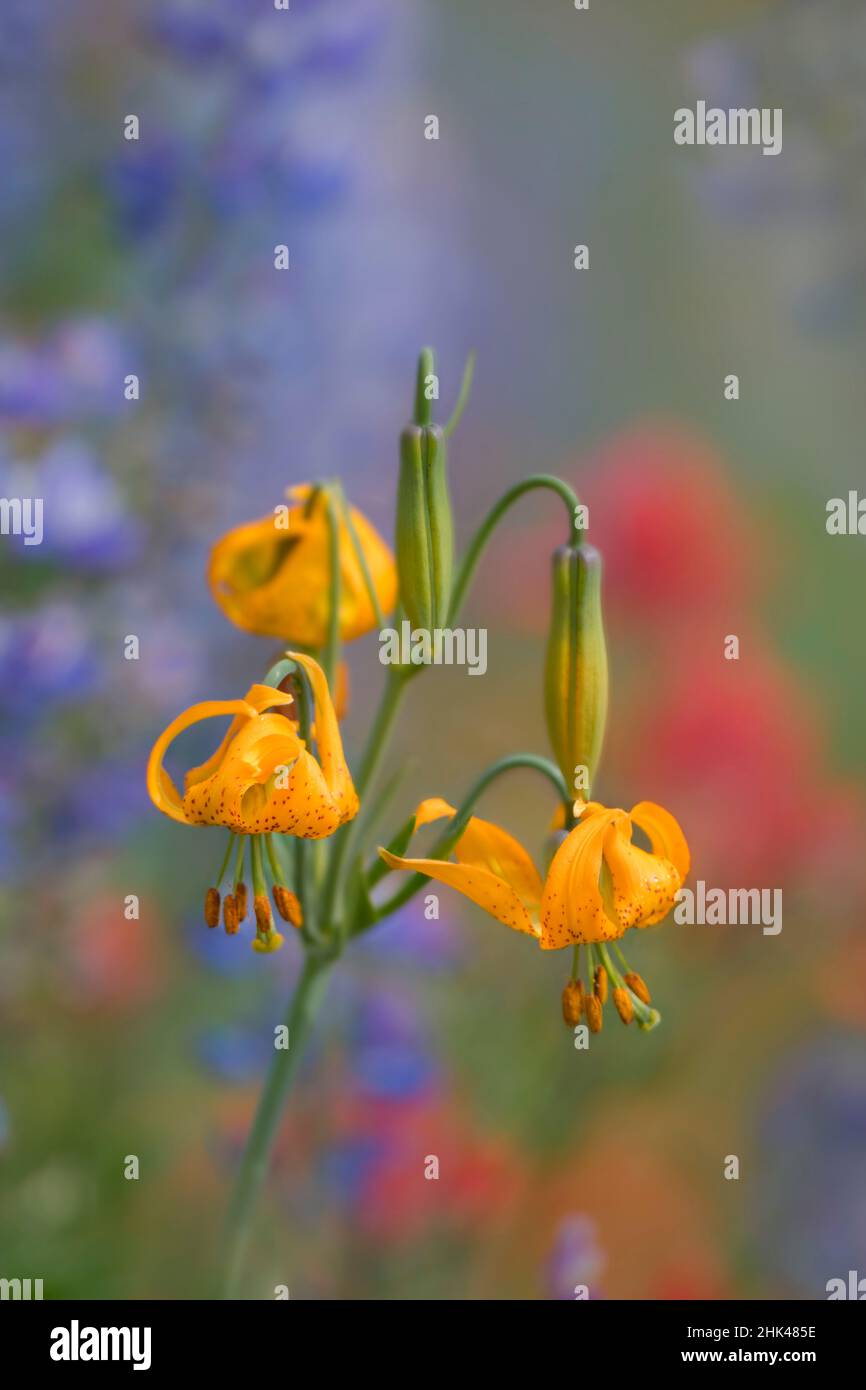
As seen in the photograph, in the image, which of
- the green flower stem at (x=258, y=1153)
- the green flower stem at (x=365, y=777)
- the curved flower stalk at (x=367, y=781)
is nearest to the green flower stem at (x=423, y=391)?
the curved flower stalk at (x=367, y=781)

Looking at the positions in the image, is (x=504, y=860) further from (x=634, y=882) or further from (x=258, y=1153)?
(x=258, y=1153)

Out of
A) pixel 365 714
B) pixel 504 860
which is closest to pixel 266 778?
pixel 504 860

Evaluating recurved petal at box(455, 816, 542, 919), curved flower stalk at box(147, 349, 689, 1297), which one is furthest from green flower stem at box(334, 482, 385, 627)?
recurved petal at box(455, 816, 542, 919)

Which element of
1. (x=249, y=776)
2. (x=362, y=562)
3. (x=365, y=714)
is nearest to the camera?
(x=249, y=776)

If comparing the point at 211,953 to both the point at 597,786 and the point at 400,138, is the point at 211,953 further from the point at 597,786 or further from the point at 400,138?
Answer: the point at 400,138

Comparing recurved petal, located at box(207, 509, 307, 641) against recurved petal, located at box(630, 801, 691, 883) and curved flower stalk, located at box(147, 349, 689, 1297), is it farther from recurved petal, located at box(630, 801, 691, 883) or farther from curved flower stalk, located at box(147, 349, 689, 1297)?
recurved petal, located at box(630, 801, 691, 883)

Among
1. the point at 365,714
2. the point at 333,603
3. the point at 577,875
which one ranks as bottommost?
the point at 577,875
